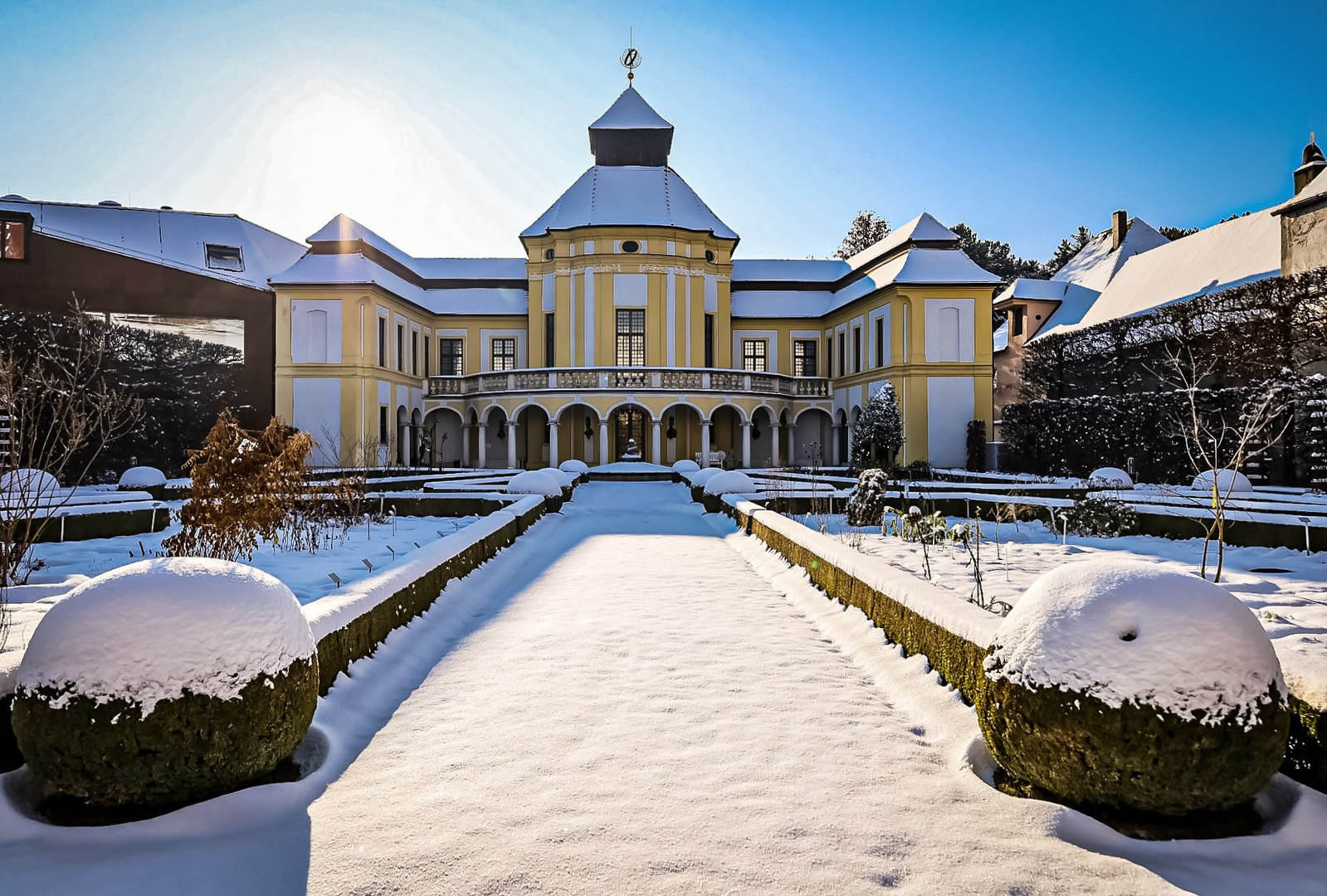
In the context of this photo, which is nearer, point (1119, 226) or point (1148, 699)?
point (1148, 699)

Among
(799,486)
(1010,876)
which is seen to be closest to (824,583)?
(1010,876)

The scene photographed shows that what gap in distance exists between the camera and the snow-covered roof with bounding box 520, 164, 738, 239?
1446 inches

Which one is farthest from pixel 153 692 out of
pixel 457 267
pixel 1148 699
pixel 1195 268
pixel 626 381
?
pixel 457 267

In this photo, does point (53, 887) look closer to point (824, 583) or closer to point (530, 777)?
point (530, 777)

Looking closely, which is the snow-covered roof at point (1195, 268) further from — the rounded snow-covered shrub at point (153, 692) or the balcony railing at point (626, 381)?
the rounded snow-covered shrub at point (153, 692)

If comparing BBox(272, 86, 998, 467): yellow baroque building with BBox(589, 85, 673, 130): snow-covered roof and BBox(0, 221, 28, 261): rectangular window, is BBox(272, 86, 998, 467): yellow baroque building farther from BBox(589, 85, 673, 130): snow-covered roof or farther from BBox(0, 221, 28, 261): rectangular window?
BBox(0, 221, 28, 261): rectangular window

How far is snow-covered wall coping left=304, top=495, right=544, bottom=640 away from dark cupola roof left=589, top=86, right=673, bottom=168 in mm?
34726

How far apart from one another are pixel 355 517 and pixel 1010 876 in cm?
1205

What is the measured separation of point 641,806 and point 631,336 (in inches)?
1331

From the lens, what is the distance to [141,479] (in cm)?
1745

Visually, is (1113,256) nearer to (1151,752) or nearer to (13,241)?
(1151,752)

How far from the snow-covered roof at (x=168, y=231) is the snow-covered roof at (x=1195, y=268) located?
129 feet

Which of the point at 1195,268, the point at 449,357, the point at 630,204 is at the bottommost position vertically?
the point at 449,357

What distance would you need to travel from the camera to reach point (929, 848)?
10.4ft
